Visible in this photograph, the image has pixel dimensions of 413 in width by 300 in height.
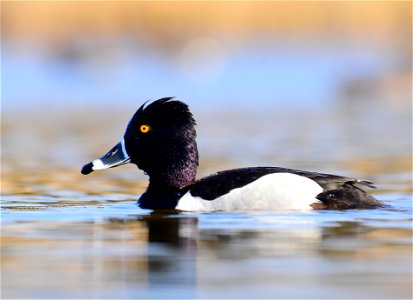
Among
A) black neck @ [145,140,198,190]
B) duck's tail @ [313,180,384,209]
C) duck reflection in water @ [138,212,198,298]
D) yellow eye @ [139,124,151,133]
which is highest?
yellow eye @ [139,124,151,133]

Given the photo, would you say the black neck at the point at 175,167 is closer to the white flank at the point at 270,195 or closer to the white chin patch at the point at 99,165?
the white chin patch at the point at 99,165

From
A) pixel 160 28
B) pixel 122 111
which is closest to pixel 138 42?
pixel 160 28

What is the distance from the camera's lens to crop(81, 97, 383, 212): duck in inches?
422

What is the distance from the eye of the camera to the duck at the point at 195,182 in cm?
1072

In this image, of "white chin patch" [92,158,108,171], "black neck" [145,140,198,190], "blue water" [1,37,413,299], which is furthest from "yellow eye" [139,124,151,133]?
"blue water" [1,37,413,299]

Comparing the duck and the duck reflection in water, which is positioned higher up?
the duck

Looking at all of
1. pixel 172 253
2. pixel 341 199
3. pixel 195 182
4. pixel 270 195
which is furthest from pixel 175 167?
pixel 172 253

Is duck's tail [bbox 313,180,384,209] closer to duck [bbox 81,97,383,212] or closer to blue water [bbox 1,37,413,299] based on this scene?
duck [bbox 81,97,383,212]

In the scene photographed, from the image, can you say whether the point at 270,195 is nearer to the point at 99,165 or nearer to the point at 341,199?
the point at 341,199

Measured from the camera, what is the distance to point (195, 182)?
11.3m

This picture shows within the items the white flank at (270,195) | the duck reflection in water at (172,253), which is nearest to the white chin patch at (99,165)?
the duck reflection in water at (172,253)

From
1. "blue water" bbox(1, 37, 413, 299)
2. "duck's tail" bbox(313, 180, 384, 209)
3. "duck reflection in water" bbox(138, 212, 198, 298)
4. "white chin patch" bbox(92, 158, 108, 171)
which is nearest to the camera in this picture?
"duck reflection in water" bbox(138, 212, 198, 298)

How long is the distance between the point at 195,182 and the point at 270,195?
2.92ft

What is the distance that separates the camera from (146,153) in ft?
38.0
